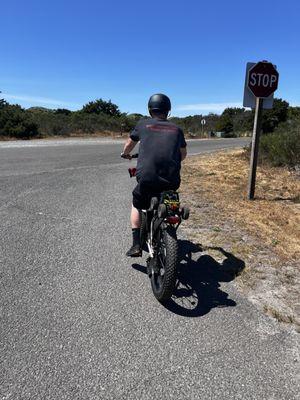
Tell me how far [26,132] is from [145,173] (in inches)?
1378

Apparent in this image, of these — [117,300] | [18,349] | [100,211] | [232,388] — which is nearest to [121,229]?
[100,211]

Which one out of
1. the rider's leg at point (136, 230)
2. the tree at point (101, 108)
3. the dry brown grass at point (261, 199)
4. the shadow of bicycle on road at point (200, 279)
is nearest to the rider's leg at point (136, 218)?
the rider's leg at point (136, 230)

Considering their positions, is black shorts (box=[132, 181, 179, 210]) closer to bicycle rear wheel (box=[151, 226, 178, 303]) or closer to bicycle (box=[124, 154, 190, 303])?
bicycle (box=[124, 154, 190, 303])

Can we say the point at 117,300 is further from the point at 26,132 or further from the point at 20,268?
the point at 26,132

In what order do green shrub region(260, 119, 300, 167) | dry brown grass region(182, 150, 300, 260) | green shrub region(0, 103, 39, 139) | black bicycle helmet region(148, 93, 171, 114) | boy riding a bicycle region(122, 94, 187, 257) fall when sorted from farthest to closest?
green shrub region(0, 103, 39, 139) < green shrub region(260, 119, 300, 167) < dry brown grass region(182, 150, 300, 260) < black bicycle helmet region(148, 93, 171, 114) < boy riding a bicycle region(122, 94, 187, 257)

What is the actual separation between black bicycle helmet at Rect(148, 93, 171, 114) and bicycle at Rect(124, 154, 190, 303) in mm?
929

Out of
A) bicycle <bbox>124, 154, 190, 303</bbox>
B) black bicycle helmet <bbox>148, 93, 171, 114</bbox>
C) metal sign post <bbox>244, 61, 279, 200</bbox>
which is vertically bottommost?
bicycle <bbox>124, 154, 190, 303</bbox>

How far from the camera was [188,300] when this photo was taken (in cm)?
411

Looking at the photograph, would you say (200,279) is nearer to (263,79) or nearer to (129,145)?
(129,145)

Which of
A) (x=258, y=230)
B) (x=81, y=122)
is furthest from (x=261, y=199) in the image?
(x=81, y=122)

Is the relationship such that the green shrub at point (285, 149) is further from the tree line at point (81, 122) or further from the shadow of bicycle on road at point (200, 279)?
the tree line at point (81, 122)

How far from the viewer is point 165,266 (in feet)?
12.7

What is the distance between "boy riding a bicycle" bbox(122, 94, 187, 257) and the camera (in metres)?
4.31

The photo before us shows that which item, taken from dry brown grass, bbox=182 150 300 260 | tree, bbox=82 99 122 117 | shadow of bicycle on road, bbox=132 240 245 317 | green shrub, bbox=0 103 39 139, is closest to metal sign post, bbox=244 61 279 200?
dry brown grass, bbox=182 150 300 260
